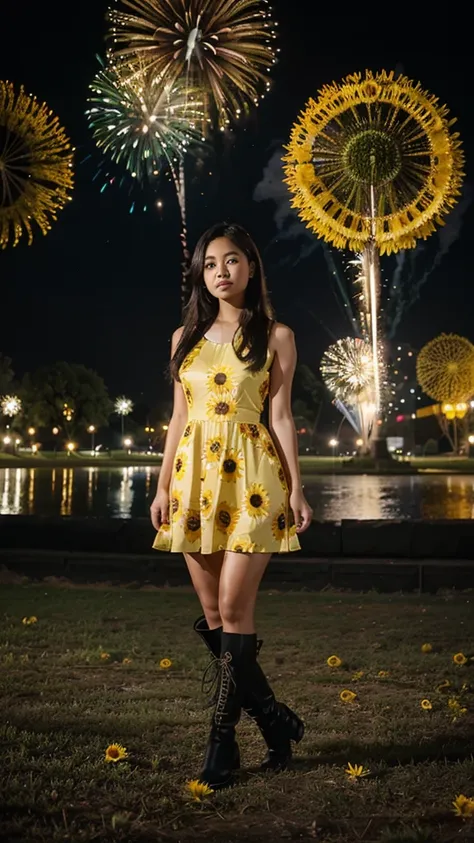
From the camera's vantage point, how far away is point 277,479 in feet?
13.1

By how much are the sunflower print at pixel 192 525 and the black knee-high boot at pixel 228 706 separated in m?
0.42

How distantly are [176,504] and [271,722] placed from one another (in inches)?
39.2

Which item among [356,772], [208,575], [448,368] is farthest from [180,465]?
[448,368]

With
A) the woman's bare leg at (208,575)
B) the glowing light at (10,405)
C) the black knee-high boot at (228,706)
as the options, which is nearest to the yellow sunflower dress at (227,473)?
the woman's bare leg at (208,575)

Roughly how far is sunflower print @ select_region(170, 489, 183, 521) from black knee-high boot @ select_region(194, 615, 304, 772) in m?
0.65

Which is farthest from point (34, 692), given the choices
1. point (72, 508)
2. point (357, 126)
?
point (72, 508)

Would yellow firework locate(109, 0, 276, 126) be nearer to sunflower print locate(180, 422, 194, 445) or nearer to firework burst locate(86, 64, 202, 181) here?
firework burst locate(86, 64, 202, 181)

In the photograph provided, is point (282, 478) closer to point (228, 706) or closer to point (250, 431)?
point (250, 431)

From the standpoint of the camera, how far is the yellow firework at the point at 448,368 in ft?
229

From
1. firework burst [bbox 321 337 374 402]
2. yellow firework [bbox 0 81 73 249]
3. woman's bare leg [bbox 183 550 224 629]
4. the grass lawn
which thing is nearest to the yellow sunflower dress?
woman's bare leg [bbox 183 550 224 629]

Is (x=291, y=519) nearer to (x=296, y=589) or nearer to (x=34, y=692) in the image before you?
(x=34, y=692)

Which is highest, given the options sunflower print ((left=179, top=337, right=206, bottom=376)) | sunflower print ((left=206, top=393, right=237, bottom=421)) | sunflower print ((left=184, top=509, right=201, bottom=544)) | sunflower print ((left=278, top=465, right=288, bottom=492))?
sunflower print ((left=179, top=337, right=206, bottom=376))

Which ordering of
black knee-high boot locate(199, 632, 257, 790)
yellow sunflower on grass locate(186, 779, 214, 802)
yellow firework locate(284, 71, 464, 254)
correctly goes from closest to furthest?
yellow sunflower on grass locate(186, 779, 214, 802) < black knee-high boot locate(199, 632, 257, 790) < yellow firework locate(284, 71, 464, 254)

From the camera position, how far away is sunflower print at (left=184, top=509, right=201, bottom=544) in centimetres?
399
